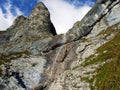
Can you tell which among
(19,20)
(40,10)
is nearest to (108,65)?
(40,10)

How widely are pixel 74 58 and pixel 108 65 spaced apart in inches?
681

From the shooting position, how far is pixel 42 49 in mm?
93438

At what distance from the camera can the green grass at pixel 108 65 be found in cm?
5500

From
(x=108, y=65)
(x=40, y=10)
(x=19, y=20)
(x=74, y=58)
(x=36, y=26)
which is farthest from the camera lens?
(x=19, y=20)

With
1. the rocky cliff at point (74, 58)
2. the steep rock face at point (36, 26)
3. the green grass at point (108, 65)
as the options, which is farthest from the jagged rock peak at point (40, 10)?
the green grass at point (108, 65)

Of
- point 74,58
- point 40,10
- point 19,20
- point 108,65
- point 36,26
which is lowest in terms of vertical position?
point 36,26

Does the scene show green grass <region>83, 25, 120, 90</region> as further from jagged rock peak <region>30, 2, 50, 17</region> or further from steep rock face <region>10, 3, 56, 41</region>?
jagged rock peak <region>30, 2, 50, 17</region>

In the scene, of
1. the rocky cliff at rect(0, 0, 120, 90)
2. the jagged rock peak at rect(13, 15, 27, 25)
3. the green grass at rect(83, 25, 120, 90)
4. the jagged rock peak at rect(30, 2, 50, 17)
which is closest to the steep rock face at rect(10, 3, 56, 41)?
the jagged rock peak at rect(30, 2, 50, 17)

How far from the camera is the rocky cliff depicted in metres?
60.0

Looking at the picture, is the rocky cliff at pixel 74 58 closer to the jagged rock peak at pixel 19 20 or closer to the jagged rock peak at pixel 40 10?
the jagged rock peak at pixel 40 10

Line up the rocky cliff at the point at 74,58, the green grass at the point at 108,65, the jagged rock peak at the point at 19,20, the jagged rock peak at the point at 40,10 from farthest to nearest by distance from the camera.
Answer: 1. the jagged rock peak at the point at 19,20
2. the jagged rock peak at the point at 40,10
3. the rocky cliff at the point at 74,58
4. the green grass at the point at 108,65

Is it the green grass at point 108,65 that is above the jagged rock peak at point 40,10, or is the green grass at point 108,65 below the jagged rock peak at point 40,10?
above

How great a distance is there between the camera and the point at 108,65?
6009cm

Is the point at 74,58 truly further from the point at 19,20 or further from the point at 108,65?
the point at 19,20
